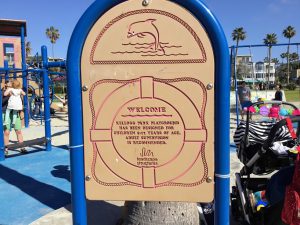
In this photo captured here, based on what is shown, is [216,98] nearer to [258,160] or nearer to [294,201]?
[294,201]

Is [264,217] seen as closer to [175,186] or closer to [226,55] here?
[175,186]

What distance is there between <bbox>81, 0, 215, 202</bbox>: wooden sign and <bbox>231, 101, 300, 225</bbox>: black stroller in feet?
3.15

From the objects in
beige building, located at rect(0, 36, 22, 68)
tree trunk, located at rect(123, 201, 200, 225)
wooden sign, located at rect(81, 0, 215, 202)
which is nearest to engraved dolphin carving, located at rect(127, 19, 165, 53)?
wooden sign, located at rect(81, 0, 215, 202)

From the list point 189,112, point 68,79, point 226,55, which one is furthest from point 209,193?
point 68,79

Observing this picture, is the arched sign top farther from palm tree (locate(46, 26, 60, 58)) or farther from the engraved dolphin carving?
palm tree (locate(46, 26, 60, 58))

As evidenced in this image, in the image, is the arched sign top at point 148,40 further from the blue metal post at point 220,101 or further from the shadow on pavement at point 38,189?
the shadow on pavement at point 38,189

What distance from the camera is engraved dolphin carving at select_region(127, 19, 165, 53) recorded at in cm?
173

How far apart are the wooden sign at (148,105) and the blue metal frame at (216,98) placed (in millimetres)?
31

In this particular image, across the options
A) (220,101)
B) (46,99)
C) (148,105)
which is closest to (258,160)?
A: (220,101)

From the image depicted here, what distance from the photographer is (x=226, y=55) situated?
5.56ft

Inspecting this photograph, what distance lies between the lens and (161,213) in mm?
2980

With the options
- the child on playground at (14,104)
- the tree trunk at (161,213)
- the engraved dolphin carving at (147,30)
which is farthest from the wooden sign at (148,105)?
the child on playground at (14,104)

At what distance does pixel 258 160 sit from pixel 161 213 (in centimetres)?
95

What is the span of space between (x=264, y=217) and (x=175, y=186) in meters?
1.20
